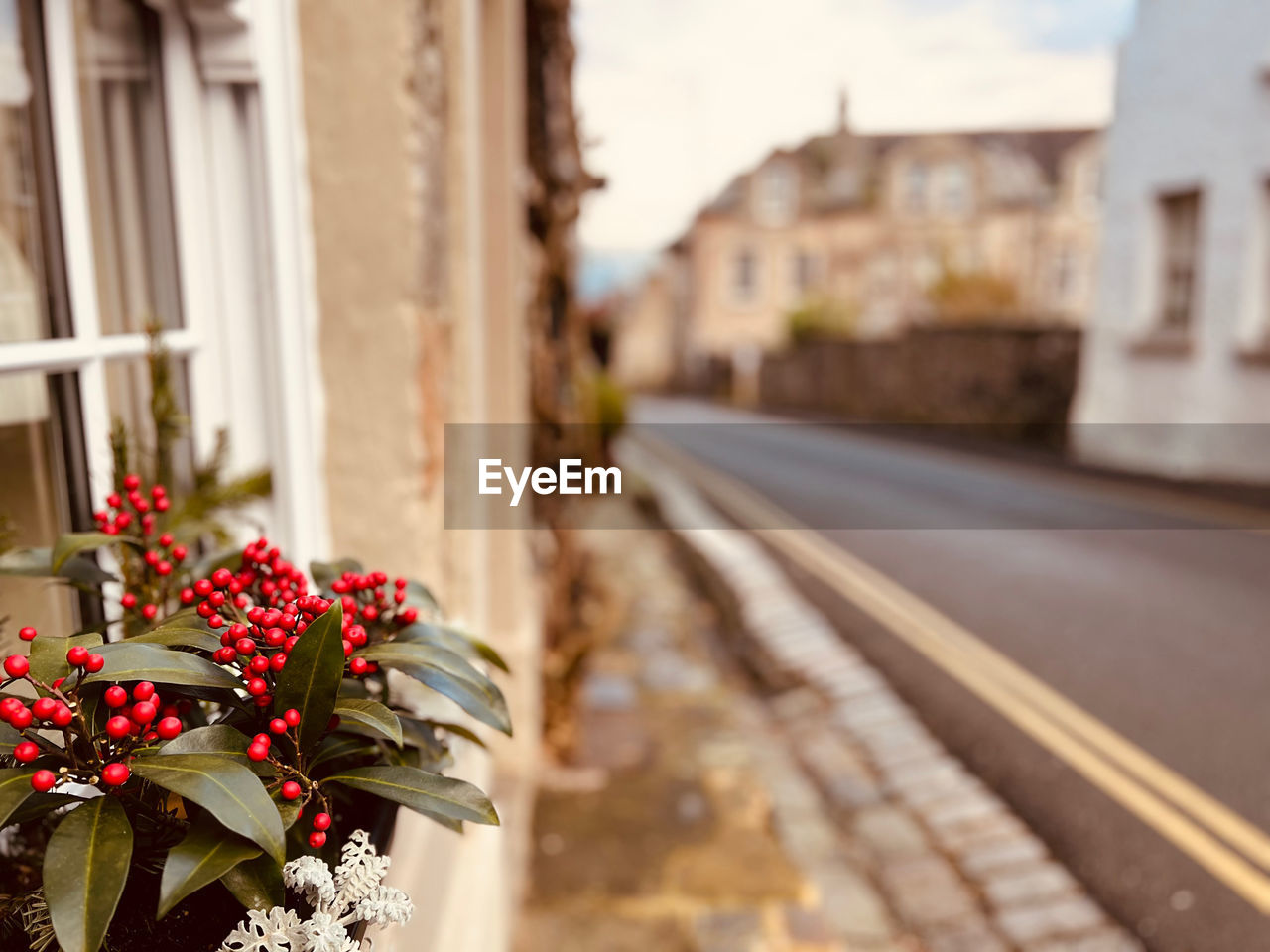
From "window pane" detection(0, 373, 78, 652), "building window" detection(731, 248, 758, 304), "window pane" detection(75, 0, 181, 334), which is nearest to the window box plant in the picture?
"window pane" detection(0, 373, 78, 652)

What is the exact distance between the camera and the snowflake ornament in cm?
75

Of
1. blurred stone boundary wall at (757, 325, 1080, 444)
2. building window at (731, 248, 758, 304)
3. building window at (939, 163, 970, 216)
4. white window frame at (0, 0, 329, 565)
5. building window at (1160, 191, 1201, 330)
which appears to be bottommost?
blurred stone boundary wall at (757, 325, 1080, 444)

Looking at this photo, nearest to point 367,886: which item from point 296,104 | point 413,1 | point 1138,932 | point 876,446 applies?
point 296,104

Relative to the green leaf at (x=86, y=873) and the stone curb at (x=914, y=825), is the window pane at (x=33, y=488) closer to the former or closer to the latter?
the green leaf at (x=86, y=873)

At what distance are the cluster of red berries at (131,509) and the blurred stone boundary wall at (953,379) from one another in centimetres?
1329

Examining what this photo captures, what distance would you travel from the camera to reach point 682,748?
4.18 m

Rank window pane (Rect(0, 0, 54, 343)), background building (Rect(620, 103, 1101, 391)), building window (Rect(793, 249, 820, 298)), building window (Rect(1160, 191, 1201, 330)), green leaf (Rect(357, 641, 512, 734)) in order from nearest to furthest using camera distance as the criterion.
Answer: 1. green leaf (Rect(357, 641, 512, 734))
2. window pane (Rect(0, 0, 54, 343))
3. building window (Rect(1160, 191, 1201, 330))
4. background building (Rect(620, 103, 1101, 391))
5. building window (Rect(793, 249, 820, 298))

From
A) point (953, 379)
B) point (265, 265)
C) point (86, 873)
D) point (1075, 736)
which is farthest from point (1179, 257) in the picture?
point (86, 873)

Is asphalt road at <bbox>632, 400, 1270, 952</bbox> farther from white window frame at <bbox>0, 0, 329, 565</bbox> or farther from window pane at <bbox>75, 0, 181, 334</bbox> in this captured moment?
window pane at <bbox>75, 0, 181, 334</bbox>

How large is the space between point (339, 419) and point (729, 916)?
6.45 ft

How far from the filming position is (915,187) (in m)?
28.5

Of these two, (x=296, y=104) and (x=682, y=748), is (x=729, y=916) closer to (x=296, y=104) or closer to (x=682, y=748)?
(x=682, y=748)

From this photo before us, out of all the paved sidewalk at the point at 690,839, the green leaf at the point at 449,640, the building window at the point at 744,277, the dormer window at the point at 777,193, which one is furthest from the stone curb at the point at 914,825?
the building window at the point at 744,277

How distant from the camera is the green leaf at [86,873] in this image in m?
0.66
